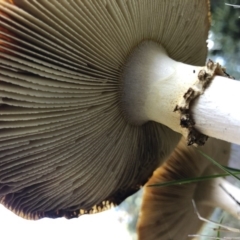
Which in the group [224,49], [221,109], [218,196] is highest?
[224,49]

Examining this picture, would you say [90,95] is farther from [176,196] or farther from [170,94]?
[176,196]

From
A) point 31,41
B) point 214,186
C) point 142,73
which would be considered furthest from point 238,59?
point 31,41

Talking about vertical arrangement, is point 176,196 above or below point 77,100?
below

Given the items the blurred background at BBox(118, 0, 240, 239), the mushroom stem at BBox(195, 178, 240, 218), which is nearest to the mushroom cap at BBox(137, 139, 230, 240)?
the mushroom stem at BBox(195, 178, 240, 218)

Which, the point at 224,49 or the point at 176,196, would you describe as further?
the point at 224,49

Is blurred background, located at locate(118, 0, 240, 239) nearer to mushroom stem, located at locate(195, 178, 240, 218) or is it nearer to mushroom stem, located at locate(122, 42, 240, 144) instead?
mushroom stem, located at locate(195, 178, 240, 218)

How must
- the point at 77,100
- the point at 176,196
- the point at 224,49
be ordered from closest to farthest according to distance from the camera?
the point at 77,100, the point at 176,196, the point at 224,49

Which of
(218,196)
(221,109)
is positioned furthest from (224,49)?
(221,109)

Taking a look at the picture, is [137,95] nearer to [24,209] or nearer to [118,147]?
[118,147]
